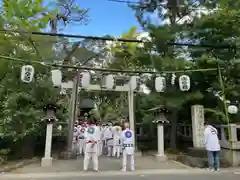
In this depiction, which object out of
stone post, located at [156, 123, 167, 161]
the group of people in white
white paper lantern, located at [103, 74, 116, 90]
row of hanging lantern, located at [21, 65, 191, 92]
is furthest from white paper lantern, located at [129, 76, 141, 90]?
stone post, located at [156, 123, 167, 161]

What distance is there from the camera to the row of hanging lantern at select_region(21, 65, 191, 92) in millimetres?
11945

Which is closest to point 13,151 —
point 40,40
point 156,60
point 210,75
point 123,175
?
point 40,40

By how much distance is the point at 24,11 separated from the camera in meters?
16.6

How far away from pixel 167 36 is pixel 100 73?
447 cm

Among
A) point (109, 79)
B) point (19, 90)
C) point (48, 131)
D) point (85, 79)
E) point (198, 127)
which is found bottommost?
point (48, 131)

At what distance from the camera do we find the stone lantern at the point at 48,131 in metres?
11.3

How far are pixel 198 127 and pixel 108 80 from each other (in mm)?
5518

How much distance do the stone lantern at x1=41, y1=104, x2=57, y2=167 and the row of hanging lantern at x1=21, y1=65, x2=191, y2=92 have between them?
141 cm

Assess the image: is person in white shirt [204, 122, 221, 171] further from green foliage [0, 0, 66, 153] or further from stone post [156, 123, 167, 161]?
green foliage [0, 0, 66, 153]

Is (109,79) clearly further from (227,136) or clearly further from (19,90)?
(227,136)

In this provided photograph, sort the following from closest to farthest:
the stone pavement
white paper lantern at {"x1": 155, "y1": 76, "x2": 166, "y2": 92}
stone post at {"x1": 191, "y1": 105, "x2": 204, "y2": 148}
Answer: the stone pavement < stone post at {"x1": 191, "y1": 105, "x2": 204, "y2": 148} < white paper lantern at {"x1": 155, "y1": 76, "x2": 166, "y2": 92}

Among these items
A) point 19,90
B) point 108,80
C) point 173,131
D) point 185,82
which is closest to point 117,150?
point 173,131

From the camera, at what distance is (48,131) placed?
11.8 m

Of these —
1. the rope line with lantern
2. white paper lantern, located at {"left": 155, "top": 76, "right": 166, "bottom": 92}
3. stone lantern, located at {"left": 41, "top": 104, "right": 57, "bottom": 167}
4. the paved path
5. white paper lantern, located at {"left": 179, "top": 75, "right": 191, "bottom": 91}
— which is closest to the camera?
the paved path
